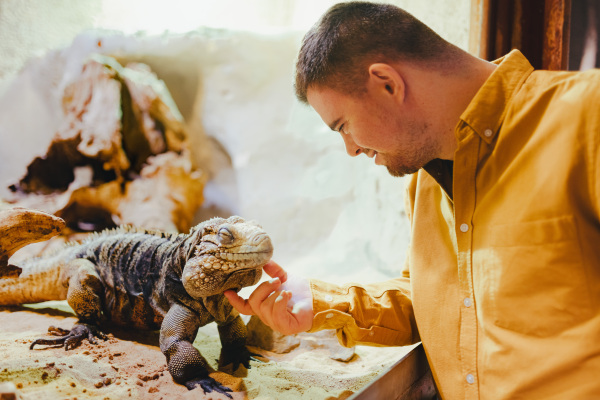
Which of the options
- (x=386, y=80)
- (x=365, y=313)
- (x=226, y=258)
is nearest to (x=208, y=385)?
(x=226, y=258)

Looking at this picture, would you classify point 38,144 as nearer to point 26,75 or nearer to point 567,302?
point 26,75

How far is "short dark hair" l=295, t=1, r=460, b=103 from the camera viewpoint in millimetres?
1581

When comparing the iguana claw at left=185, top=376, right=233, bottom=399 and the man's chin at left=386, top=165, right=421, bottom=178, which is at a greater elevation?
the man's chin at left=386, top=165, right=421, bottom=178

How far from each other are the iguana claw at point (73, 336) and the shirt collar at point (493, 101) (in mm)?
2327

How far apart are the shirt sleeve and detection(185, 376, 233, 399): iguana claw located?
0.54 metres

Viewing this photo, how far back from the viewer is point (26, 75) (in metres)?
4.30

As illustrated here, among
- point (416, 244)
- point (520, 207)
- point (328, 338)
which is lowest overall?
point (328, 338)

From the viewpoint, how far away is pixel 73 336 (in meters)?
2.35

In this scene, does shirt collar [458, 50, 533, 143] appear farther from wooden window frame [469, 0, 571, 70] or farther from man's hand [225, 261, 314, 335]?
wooden window frame [469, 0, 571, 70]

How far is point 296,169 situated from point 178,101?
6.59ft

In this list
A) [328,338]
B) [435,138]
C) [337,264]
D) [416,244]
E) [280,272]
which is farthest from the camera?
[337,264]

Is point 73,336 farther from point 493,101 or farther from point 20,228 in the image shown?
point 493,101

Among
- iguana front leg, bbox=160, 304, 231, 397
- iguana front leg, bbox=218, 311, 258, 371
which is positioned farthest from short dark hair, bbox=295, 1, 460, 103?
iguana front leg, bbox=218, 311, 258, 371

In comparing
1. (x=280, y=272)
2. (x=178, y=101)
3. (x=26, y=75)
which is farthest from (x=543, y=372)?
(x=178, y=101)
